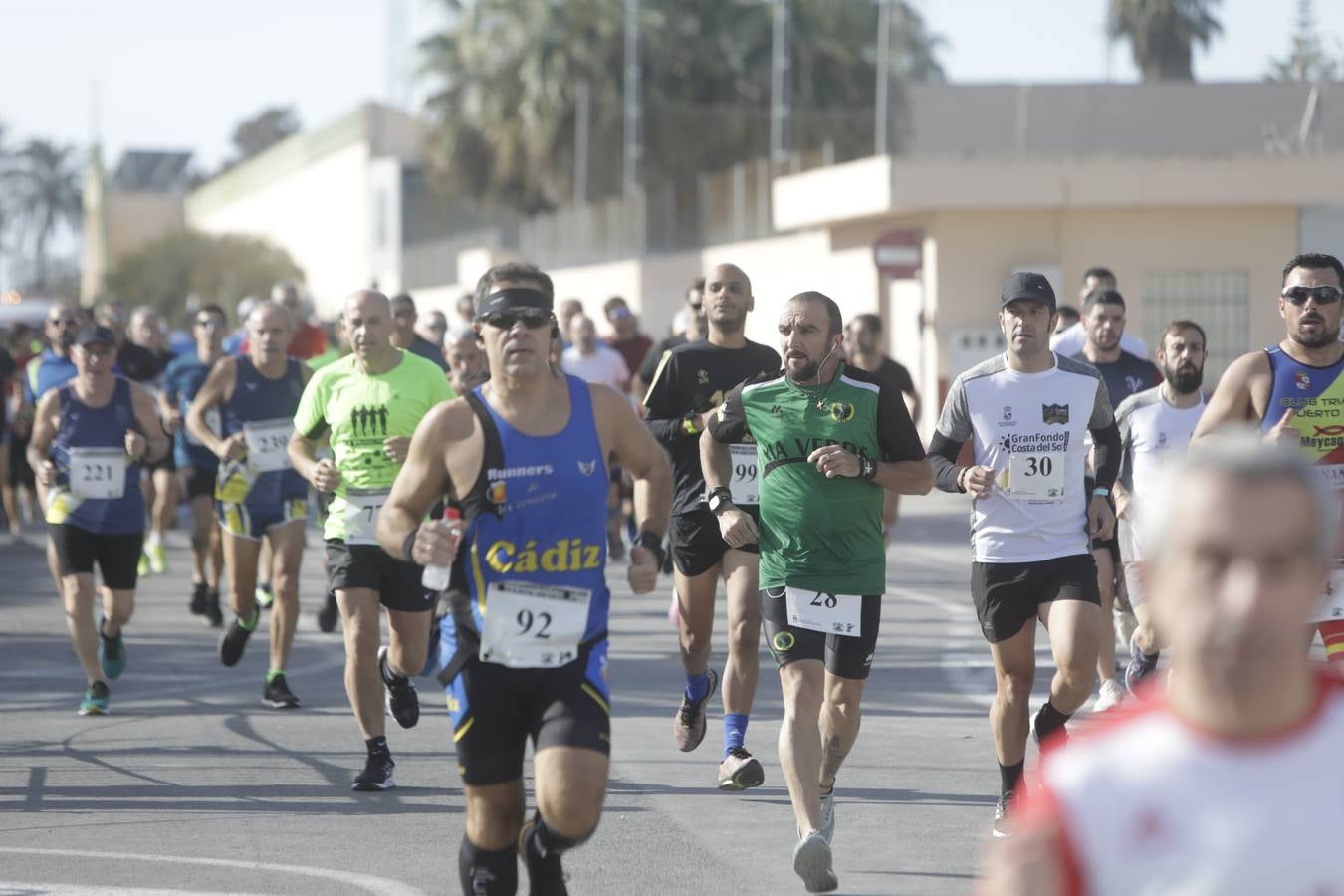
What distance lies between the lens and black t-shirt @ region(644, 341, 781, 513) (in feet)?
30.6

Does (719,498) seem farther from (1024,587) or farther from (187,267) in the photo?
(187,267)

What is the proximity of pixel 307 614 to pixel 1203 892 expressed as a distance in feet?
43.9

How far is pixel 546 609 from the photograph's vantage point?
568 cm

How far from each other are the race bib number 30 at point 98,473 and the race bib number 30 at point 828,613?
5275 millimetres

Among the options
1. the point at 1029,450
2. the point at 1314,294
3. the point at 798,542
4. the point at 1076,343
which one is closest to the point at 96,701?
the point at 798,542

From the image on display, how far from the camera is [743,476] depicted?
9.15m

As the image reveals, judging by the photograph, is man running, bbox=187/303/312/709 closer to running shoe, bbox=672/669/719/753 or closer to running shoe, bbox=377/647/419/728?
running shoe, bbox=377/647/419/728

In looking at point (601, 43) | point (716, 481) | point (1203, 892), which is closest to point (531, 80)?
point (601, 43)

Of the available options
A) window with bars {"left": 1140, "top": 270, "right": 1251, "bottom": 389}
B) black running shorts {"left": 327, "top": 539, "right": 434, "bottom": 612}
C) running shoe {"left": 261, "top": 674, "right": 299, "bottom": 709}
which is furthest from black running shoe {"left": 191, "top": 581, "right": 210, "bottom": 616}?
window with bars {"left": 1140, "top": 270, "right": 1251, "bottom": 389}

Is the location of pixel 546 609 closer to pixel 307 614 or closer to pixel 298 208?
pixel 307 614

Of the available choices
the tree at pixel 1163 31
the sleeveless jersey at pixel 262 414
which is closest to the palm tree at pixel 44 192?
the tree at pixel 1163 31

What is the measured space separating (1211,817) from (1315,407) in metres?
5.32

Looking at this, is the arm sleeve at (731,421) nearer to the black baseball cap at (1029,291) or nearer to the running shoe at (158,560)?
the black baseball cap at (1029,291)

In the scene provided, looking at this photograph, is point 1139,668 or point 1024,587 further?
point 1139,668
